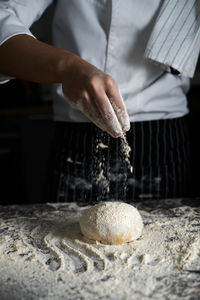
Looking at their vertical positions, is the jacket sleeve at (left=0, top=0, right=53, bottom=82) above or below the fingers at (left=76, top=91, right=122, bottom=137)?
above

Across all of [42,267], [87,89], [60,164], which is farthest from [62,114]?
[42,267]

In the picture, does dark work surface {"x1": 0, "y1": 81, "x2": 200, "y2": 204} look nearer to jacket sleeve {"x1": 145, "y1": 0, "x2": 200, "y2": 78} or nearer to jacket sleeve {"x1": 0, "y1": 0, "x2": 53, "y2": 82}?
jacket sleeve {"x1": 145, "y1": 0, "x2": 200, "y2": 78}

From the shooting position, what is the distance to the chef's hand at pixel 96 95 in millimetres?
845

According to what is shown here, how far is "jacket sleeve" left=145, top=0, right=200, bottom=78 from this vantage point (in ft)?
3.60

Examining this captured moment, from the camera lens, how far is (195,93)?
2.06 m

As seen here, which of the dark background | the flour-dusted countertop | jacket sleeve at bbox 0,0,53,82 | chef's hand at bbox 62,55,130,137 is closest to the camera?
the flour-dusted countertop

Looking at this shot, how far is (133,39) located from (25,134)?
1.27m

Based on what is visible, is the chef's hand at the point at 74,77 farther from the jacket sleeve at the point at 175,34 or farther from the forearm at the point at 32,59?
the jacket sleeve at the point at 175,34

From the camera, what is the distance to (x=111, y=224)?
929mm

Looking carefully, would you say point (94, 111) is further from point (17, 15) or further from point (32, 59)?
point (17, 15)

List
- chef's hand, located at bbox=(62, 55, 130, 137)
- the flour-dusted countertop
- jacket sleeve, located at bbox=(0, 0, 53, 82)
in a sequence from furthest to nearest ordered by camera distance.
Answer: jacket sleeve, located at bbox=(0, 0, 53, 82)
chef's hand, located at bbox=(62, 55, 130, 137)
the flour-dusted countertop

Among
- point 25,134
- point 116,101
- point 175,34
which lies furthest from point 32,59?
point 25,134

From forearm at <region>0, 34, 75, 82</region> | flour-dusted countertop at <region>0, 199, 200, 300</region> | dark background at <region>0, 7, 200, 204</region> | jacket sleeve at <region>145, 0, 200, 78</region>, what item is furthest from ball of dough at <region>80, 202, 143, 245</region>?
dark background at <region>0, 7, 200, 204</region>

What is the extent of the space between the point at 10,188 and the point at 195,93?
1.15 m
